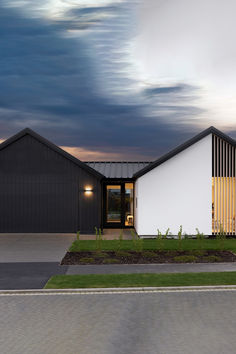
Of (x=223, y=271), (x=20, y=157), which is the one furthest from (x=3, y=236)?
(x=223, y=271)

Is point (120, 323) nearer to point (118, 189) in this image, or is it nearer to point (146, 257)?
point (146, 257)

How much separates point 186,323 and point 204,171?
493 inches

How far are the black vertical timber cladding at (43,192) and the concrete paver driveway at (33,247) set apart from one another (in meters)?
1.03

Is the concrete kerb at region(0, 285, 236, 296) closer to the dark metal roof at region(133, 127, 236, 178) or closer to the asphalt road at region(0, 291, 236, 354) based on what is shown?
the asphalt road at region(0, 291, 236, 354)

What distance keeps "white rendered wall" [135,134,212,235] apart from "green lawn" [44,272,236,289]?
7.60 metres

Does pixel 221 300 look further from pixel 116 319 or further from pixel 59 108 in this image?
pixel 59 108

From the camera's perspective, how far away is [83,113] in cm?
3362

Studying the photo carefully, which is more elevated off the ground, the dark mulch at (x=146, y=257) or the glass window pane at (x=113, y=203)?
the glass window pane at (x=113, y=203)

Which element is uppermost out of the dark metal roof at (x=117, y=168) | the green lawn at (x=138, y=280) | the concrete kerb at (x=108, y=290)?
the dark metal roof at (x=117, y=168)

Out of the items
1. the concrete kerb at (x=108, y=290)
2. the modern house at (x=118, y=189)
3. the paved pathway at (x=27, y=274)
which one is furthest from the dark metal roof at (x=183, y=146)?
the concrete kerb at (x=108, y=290)

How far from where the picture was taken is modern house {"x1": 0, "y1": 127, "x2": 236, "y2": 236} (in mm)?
18562

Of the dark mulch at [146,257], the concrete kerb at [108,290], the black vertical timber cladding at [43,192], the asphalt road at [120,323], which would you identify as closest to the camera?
the asphalt road at [120,323]

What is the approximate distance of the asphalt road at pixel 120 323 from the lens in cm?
597

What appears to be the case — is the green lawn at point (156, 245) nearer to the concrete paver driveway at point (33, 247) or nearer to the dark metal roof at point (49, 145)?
the concrete paver driveway at point (33, 247)
